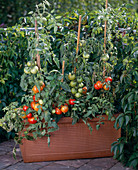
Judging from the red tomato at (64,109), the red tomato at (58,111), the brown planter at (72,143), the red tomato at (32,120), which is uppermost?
the red tomato at (64,109)

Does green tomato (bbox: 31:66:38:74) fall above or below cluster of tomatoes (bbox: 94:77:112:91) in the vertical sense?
above

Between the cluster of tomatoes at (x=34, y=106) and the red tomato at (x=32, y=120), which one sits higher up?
the cluster of tomatoes at (x=34, y=106)

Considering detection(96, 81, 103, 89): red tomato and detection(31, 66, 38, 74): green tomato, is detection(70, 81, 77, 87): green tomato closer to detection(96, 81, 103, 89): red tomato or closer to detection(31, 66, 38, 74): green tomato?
detection(96, 81, 103, 89): red tomato

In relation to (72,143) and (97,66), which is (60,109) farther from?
(97,66)

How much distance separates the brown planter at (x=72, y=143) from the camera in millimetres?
2246

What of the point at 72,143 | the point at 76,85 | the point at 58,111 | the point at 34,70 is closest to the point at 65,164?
the point at 72,143

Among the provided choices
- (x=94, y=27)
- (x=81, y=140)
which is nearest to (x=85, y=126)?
(x=81, y=140)

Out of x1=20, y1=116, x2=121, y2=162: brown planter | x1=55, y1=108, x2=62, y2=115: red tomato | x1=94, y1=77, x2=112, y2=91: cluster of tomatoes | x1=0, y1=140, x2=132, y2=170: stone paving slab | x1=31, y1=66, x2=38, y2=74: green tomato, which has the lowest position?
x1=0, y1=140, x2=132, y2=170: stone paving slab

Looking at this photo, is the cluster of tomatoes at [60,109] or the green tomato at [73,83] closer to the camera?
the cluster of tomatoes at [60,109]

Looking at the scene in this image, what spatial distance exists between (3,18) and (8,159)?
12.6 feet

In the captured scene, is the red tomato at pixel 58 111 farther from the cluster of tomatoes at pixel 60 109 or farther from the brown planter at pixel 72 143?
the brown planter at pixel 72 143

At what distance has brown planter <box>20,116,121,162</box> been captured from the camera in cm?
225

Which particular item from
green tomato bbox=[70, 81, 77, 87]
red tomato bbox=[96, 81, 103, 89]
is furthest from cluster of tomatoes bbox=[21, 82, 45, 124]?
red tomato bbox=[96, 81, 103, 89]

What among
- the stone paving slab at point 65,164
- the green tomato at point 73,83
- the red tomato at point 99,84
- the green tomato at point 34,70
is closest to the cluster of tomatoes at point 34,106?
the green tomato at point 34,70
